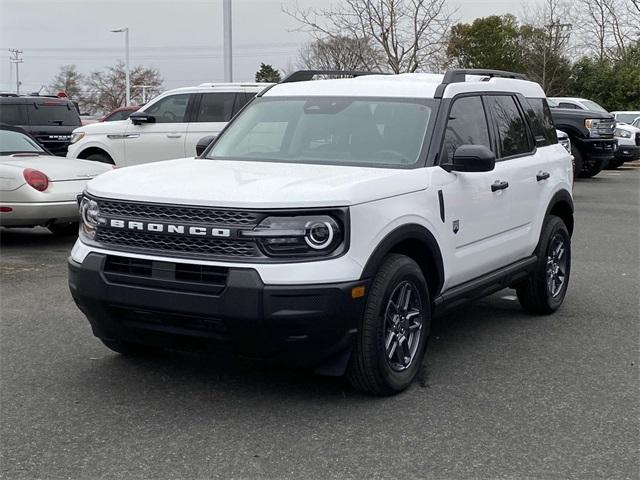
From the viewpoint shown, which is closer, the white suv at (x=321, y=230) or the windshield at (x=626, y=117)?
the white suv at (x=321, y=230)

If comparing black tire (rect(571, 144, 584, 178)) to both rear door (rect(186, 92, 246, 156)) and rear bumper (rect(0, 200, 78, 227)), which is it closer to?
rear door (rect(186, 92, 246, 156))

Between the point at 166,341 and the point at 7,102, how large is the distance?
1583cm

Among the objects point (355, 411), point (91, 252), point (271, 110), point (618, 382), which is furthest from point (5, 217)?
point (618, 382)

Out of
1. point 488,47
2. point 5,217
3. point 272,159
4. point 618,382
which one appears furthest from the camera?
point 488,47

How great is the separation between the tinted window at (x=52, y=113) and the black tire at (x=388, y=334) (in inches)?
627

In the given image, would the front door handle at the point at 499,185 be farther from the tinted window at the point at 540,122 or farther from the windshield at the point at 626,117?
the windshield at the point at 626,117

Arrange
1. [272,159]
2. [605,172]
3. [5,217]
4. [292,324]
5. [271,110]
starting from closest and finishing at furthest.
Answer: [292,324]
[272,159]
[271,110]
[5,217]
[605,172]

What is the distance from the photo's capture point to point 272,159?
18.4ft

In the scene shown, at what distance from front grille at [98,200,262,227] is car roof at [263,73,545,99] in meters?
1.87

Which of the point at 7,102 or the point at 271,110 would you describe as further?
the point at 7,102

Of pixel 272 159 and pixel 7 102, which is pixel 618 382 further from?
pixel 7 102

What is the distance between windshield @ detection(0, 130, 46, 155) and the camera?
10547mm

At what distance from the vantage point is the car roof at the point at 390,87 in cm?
576

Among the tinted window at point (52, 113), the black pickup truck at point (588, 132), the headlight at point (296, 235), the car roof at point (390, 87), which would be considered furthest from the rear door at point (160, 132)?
the headlight at point (296, 235)
